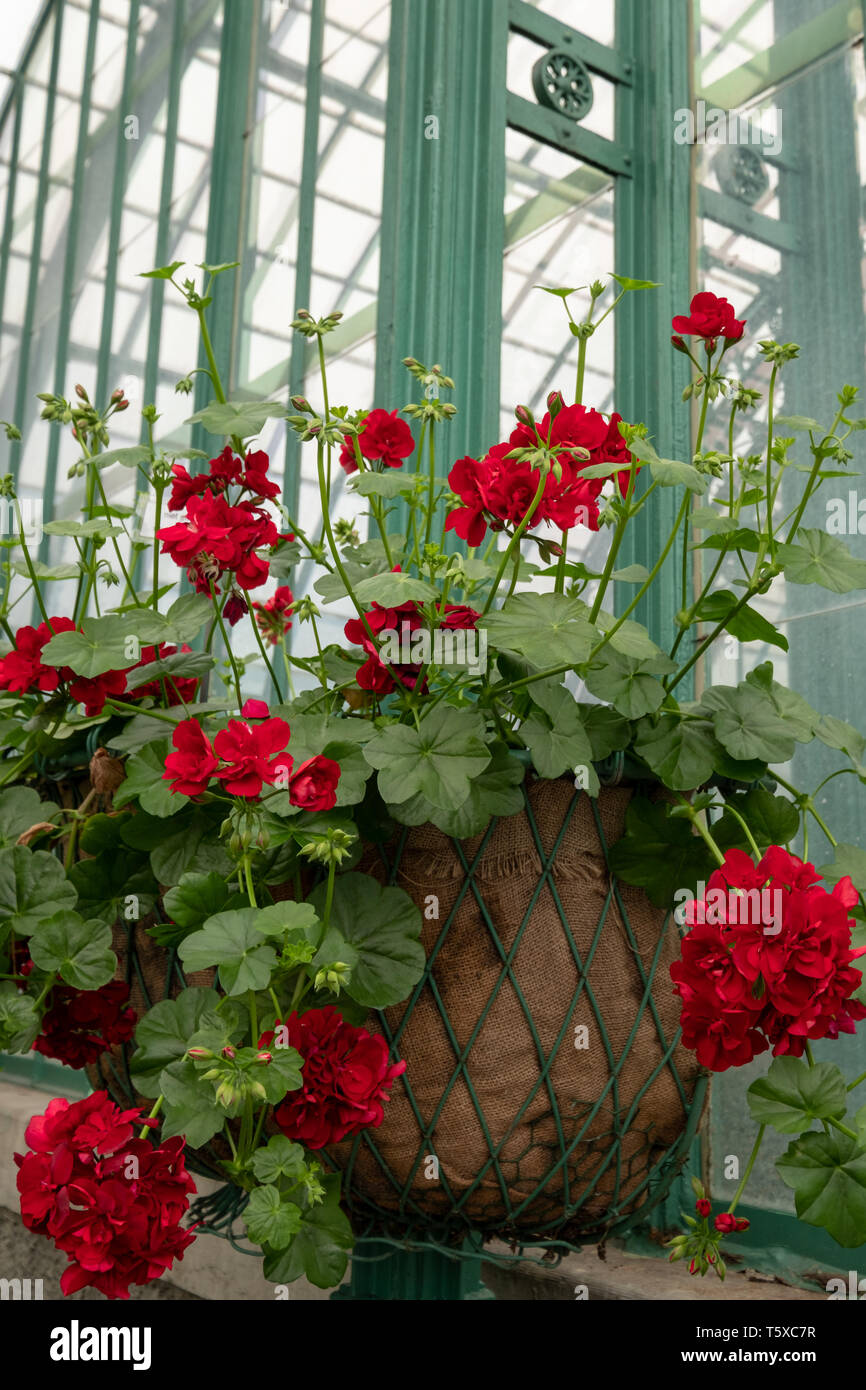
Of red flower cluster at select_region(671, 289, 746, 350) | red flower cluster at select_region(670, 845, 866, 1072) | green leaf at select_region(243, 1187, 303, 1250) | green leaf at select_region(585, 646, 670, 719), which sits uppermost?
red flower cluster at select_region(671, 289, 746, 350)

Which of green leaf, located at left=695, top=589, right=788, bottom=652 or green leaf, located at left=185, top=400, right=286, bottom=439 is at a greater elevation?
green leaf, located at left=185, top=400, right=286, bottom=439

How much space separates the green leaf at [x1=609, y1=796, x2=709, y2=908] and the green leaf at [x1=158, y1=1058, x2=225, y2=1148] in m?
0.30

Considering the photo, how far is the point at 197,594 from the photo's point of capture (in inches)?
33.9

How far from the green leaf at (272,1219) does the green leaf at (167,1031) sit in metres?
0.09

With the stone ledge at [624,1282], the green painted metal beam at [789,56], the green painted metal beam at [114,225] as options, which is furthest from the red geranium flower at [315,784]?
the green painted metal beam at [114,225]

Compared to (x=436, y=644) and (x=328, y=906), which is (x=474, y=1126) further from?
(x=436, y=644)

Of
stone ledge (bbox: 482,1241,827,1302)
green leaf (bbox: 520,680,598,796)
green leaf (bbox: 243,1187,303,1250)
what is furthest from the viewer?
stone ledge (bbox: 482,1241,827,1302)

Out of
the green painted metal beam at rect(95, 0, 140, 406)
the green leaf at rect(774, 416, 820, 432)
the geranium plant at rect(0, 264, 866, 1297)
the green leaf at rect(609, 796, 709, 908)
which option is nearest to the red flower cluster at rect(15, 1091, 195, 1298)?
the geranium plant at rect(0, 264, 866, 1297)

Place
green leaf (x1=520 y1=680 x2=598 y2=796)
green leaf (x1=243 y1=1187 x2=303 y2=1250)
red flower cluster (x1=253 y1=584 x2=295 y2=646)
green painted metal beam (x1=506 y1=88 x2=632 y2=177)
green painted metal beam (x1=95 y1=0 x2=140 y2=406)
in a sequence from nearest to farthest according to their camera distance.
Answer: green leaf (x1=243 y1=1187 x2=303 y2=1250), green leaf (x1=520 y1=680 x2=598 y2=796), red flower cluster (x1=253 y1=584 x2=295 y2=646), green painted metal beam (x1=506 y1=88 x2=632 y2=177), green painted metal beam (x1=95 y1=0 x2=140 y2=406)

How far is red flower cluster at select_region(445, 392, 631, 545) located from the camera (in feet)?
2.45

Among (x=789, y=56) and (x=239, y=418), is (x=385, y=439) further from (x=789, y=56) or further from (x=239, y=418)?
(x=789, y=56)

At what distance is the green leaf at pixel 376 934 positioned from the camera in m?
0.70

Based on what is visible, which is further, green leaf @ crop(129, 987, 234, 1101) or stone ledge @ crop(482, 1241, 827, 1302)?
stone ledge @ crop(482, 1241, 827, 1302)

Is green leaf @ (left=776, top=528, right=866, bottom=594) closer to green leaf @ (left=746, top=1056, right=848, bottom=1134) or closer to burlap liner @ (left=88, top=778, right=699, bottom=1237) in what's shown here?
burlap liner @ (left=88, top=778, right=699, bottom=1237)
